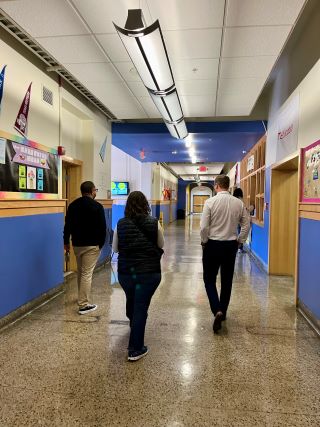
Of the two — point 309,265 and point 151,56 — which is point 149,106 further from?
point 309,265

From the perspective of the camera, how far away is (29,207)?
3.37 metres

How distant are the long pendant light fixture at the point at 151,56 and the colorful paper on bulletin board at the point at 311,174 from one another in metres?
1.68

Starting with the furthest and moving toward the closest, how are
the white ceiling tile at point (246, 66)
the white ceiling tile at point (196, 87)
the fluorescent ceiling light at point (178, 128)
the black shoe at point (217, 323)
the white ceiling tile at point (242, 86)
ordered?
the fluorescent ceiling light at point (178, 128), the white ceiling tile at point (196, 87), the white ceiling tile at point (242, 86), the white ceiling tile at point (246, 66), the black shoe at point (217, 323)

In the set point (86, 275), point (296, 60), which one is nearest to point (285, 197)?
point (296, 60)

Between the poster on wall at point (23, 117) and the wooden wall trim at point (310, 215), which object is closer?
the wooden wall trim at point (310, 215)

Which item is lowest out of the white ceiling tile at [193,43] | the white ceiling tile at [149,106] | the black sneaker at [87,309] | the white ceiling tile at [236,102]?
the black sneaker at [87,309]

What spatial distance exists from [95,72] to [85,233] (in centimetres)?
201

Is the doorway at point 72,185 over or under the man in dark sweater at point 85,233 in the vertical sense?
over

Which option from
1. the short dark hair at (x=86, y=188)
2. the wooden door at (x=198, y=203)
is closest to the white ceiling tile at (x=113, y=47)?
the short dark hair at (x=86, y=188)

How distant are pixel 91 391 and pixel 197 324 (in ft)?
4.56

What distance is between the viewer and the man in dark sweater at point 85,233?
3252 mm

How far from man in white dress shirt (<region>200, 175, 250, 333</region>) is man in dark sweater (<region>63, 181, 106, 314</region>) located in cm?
116

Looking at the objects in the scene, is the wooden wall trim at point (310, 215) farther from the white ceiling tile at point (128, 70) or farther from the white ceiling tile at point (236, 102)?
the white ceiling tile at point (128, 70)

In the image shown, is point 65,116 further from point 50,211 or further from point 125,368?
point 125,368
